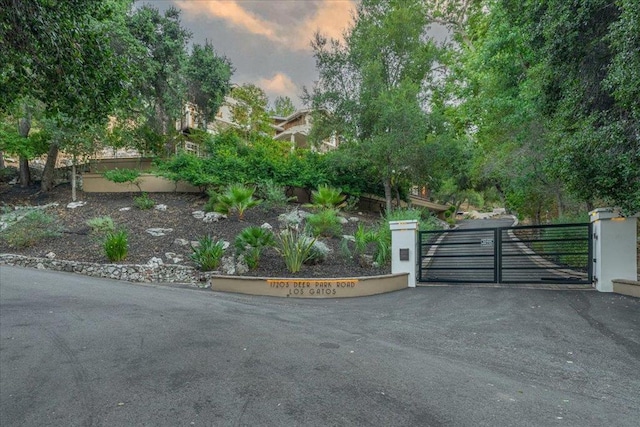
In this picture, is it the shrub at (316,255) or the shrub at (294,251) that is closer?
the shrub at (294,251)

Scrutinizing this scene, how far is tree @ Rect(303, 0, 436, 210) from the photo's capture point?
1401 centimetres

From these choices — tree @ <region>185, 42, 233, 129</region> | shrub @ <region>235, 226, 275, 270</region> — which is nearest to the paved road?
shrub @ <region>235, 226, 275, 270</region>

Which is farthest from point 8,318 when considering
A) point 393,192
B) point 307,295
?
point 393,192

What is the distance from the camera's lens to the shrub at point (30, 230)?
1083cm

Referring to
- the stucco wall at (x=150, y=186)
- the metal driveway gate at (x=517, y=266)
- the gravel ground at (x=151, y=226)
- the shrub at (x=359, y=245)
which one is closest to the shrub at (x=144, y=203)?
the gravel ground at (x=151, y=226)

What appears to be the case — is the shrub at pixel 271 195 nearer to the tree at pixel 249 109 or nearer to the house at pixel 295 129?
the tree at pixel 249 109

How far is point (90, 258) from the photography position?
9.92 meters

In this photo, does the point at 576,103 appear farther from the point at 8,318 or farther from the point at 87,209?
the point at 87,209

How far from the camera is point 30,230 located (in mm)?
11094

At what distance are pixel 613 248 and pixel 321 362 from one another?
645cm

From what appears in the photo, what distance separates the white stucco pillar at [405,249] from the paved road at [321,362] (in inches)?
59.4

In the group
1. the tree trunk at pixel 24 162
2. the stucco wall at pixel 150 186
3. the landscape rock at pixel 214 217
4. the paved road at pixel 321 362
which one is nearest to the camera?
the paved road at pixel 321 362

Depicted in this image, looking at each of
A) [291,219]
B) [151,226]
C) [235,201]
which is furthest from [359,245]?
[151,226]

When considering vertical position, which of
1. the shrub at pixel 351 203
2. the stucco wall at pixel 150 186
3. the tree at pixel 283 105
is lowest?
the shrub at pixel 351 203
